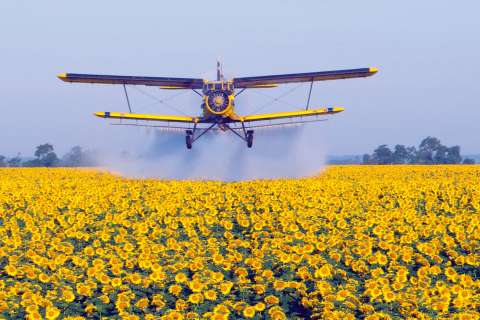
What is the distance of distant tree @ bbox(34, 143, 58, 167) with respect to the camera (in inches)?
3733

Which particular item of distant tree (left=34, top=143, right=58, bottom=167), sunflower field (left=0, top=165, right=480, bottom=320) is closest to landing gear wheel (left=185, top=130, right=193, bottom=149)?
sunflower field (left=0, top=165, right=480, bottom=320)

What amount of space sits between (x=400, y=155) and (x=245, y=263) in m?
114

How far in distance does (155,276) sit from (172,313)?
5.57ft

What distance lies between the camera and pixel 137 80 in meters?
37.0

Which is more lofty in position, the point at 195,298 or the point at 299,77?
the point at 299,77

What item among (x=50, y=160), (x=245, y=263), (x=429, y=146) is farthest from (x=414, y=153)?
(x=245, y=263)

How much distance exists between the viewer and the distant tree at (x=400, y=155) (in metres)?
116

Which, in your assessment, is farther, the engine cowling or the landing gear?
the landing gear

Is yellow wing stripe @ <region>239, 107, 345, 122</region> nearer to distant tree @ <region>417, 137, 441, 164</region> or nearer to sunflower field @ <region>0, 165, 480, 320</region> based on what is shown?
sunflower field @ <region>0, 165, 480, 320</region>

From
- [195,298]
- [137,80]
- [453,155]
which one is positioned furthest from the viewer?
[453,155]

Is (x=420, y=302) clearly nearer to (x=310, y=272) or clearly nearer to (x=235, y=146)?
(x=310, y=272)

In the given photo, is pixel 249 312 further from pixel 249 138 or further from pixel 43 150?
pixel 43 150

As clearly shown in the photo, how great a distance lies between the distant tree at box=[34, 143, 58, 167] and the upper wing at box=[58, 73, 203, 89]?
6104 cm

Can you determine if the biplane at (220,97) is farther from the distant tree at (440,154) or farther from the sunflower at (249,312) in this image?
the distant tree at (440,154)
